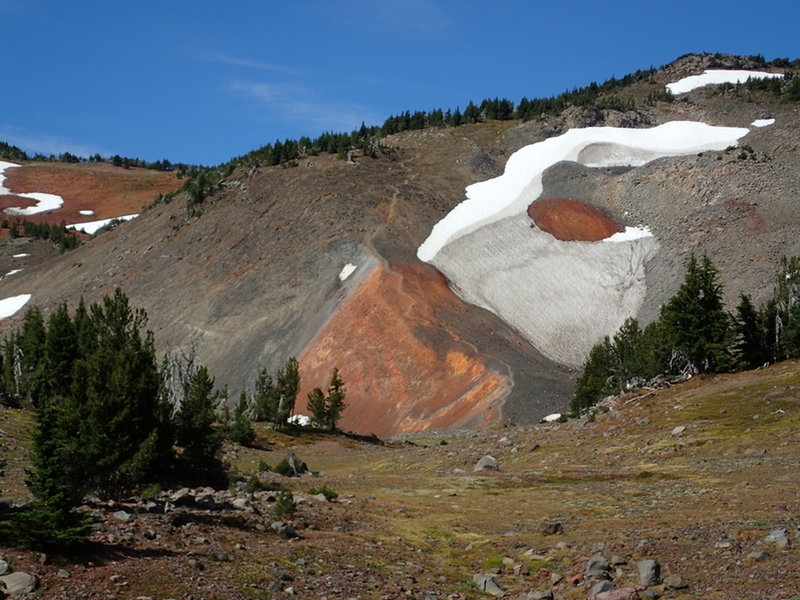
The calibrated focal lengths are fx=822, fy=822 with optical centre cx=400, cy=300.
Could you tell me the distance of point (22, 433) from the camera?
122 feet

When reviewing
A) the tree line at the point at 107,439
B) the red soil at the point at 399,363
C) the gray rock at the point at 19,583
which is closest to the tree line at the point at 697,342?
the red soil at the point at 399,363

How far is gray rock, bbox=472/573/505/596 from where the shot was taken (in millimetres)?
17406

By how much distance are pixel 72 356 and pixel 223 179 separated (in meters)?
66.5

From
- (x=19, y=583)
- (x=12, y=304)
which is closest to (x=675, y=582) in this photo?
(x=19, y=583)

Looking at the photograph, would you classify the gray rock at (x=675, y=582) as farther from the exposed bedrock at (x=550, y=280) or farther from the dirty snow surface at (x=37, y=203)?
the dirty snow surface at (x=37, y=203)

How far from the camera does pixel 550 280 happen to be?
8575cm

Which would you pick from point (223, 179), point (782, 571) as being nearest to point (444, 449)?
point (782, 571)

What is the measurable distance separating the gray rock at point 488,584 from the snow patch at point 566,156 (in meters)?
73.2

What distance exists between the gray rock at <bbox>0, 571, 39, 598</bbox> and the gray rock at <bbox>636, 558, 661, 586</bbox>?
11202 mm

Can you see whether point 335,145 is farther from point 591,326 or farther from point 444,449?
point 444,449

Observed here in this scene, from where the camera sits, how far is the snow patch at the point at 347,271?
83.0m

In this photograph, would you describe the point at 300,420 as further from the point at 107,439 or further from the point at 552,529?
the point at 552,529

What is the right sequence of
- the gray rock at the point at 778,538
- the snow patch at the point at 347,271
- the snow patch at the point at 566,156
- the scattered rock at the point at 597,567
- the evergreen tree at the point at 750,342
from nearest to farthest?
1. the gray rock at the point at 778,538
2. the scattered rock at the point at 597,567
3. the evergreen tree at the point at 750,342
4. the snow patch at the point at 347,271
5. the snow patch at the point at 566,156

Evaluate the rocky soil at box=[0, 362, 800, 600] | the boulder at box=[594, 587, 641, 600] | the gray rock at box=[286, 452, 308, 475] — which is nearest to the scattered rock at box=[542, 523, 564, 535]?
the rocky soil at box=[0, 362, 800, 600]
